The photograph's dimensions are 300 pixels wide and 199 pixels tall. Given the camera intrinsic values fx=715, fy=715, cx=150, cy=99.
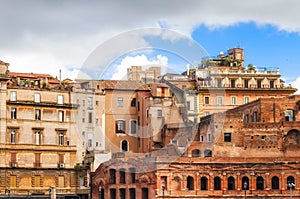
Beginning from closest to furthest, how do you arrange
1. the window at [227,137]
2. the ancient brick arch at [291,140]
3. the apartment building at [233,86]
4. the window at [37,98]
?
the ancient brick arch at [291,140] < the window at [227,137] < the window at [37,98] < the apartment building at [233,86]

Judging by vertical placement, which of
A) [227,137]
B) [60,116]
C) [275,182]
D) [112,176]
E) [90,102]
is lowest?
[275,182]

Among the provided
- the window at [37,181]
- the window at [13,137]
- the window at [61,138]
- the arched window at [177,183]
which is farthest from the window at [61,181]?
the arched window at [177,183]

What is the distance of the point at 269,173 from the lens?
86.1 meters

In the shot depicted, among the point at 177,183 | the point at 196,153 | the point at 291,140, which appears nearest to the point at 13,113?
the point at 177,183

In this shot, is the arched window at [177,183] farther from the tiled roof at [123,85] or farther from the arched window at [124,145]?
the arched window at [124,145]

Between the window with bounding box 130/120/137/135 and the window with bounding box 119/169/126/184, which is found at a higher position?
the window with bounding box 130/120/137/135

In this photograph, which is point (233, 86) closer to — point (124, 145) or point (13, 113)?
point (124, 145)

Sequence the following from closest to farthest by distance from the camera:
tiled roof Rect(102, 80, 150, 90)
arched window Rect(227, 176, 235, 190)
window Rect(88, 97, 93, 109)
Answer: arched window Rect(227, 176, 235, 190), tiled roof Rect(102, 80, 150, 90), window Rect(88, 97, 93, 109)

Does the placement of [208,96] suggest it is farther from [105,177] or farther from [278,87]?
[105,177]

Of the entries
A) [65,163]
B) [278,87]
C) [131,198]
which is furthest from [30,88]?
[278,87]

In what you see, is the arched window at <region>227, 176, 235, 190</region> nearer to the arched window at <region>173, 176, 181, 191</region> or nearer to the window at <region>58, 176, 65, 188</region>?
the arched window at <region>173, 176, 181, 191</region>

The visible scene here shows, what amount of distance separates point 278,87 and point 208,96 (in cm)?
1087

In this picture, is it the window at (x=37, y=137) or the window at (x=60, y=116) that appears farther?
the window at (x=60, y=116)

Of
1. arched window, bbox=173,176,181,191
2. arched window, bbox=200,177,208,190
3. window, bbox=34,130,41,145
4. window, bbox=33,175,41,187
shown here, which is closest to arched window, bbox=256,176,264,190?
arched window, bbox=200,177,208,190
